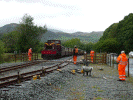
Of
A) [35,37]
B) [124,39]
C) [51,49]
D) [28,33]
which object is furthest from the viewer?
[124,39]

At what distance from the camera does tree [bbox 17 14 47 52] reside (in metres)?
48.4

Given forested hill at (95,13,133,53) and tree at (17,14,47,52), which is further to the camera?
forested hill at (95,13,133,53)

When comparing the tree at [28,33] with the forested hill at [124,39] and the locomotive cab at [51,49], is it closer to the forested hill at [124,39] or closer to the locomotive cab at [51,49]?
the locomotive cab at [51,49]

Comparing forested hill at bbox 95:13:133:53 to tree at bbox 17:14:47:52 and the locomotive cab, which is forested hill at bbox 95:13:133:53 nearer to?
tree at bbox 17:14:47:52

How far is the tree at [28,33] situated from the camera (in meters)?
48.4

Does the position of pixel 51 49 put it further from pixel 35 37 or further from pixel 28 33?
pixel 35 37

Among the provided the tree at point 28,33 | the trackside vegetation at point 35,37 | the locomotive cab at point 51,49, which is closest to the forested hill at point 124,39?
the trackside vegetation at point 35,37

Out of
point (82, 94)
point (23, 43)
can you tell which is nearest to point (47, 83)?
point (82, 94)

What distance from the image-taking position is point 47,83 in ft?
26.4

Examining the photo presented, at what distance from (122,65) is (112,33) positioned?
76790mm

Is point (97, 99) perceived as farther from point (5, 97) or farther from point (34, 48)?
point (34, 48)

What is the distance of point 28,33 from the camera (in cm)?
5241

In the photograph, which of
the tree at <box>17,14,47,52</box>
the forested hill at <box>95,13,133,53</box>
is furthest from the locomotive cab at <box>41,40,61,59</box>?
the forested hill at <box>95,13,133,53</box>

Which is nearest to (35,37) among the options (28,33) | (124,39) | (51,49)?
(28,33)
